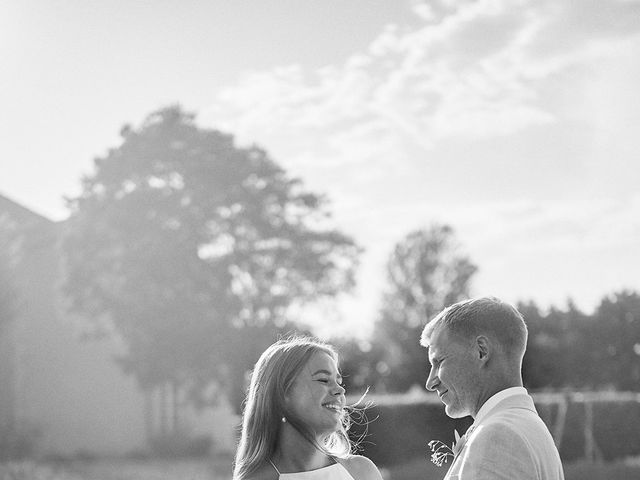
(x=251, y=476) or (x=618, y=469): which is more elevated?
(x=251, y=476)

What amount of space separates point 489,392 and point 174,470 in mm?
22651

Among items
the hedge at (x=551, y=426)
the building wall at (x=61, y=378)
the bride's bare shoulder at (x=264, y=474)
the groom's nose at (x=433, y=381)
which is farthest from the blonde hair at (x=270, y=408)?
the building wall at (x=61, y=378)

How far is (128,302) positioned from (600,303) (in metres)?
38.9

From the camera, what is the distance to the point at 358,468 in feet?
14.8

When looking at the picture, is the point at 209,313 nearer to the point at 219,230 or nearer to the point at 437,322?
the point at 219,230

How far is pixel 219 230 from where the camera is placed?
2888 cm

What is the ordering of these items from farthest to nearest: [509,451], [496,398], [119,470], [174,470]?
[119,470]
[174,470]
[496,398]
[509,451]

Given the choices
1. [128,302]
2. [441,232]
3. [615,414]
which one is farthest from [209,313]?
[441,232]

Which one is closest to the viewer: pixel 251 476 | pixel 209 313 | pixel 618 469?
pixel 251 476

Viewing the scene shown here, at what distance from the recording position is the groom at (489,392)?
2674mm

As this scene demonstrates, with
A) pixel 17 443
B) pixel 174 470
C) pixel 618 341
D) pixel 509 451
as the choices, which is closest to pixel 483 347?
pixel 509 451

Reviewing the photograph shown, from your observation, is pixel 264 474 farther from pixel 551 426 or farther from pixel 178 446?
pixel 178 446

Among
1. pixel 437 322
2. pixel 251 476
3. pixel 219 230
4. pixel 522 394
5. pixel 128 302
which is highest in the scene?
pixel 219 230

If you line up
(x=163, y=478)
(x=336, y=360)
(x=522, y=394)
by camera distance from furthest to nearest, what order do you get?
(x=163, y=478) → (x=336, y=360) → (x=522, y=394)
